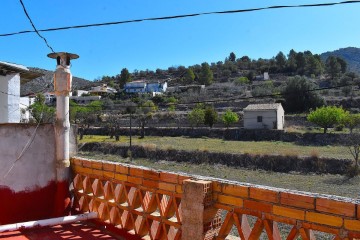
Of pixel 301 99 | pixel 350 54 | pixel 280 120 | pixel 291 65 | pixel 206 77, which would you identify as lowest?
pixel 280 120

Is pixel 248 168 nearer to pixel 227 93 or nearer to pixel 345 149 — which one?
pixel 345 149

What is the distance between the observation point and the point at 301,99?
50625 millimetres

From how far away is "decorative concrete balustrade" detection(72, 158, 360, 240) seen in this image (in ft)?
8.34

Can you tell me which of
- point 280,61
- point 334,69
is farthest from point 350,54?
point 334,69

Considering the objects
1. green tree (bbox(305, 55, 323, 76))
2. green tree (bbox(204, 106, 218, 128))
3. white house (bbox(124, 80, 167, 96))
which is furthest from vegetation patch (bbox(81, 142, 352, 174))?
green tree (bbox(305, 55, 323, 76))

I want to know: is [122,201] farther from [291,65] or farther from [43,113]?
[291,65]

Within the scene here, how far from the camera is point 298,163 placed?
26.8m

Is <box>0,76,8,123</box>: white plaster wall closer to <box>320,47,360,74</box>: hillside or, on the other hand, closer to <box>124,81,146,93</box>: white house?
<box>124,81,146,93</box>: white house

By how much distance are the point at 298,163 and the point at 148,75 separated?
328 feet

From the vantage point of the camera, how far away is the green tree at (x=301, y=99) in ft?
163

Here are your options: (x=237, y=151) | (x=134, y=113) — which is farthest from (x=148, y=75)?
(x=237, y=151)

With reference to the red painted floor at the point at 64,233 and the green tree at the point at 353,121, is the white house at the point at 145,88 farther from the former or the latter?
the red painted floor at the point at 64,233

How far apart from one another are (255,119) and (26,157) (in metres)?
40.3

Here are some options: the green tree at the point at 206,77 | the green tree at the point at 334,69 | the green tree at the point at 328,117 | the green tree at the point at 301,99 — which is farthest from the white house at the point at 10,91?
the green tree at the point at 206,77
